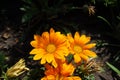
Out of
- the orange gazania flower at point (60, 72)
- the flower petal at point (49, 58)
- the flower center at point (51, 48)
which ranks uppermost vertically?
the flower center at point (51, 48)

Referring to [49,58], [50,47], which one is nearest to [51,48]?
[50,47]

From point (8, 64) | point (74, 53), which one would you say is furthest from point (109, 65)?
point (8, 64)

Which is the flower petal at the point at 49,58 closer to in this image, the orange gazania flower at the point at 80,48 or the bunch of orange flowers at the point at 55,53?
the bunch of orange flowers at the point at 55,53

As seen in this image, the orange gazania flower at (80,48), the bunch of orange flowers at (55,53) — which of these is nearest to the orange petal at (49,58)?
the bunch of orange flowers at (55,53)

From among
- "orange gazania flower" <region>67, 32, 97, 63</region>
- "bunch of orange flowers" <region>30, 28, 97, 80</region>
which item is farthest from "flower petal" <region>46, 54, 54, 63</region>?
"orange gazania flower" <region>67, 32, 97, 63</region>

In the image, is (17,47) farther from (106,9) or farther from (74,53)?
(106,9)

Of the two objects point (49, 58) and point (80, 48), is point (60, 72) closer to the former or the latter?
point (49, 58)

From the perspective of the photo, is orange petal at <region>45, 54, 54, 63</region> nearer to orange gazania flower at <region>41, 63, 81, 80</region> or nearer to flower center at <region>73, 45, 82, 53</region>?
orange gazania flower at <region>41, 63, 81, 80</region>

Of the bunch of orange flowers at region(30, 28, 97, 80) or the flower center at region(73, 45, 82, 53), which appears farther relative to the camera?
the flower center at region(73, 45, 82, 53)
